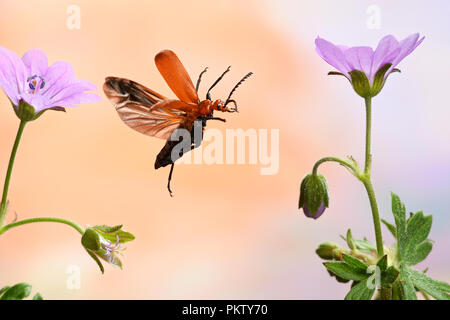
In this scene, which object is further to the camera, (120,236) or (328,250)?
(328,250)

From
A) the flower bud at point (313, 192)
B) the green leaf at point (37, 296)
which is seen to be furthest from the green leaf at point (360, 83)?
the green leaf at point (37, 296)

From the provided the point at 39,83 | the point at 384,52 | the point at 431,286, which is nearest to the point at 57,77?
the point at 39,83

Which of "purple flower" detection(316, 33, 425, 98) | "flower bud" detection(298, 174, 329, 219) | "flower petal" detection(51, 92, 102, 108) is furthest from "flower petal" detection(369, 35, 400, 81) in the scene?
"flower petal" detection(51, 92, 102, 108)

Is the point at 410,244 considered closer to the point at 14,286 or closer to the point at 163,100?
the point at 163,100

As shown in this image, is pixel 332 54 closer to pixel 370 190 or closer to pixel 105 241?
pixel 370 190

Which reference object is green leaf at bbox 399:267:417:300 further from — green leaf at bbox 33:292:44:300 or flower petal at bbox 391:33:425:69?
green leaf at bbox 33:292:44:300

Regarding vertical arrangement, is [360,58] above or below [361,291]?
above
